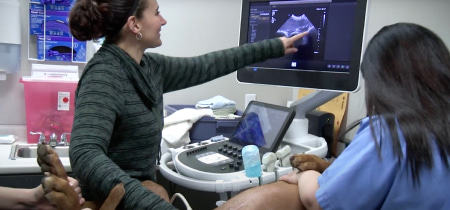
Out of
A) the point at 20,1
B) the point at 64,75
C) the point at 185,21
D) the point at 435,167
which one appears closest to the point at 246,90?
the point at 185,21

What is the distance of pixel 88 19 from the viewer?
1125 mm

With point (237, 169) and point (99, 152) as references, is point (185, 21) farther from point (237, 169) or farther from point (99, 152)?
point (99, 152)

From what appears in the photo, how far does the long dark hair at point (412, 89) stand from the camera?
822mm

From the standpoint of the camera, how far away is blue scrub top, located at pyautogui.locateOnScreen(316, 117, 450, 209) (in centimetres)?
83

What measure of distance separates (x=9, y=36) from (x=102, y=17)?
1126 millimetres

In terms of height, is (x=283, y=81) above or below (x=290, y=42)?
below

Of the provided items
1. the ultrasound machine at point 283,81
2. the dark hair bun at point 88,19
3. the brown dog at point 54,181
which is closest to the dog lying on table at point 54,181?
the brown dog at point 54,181

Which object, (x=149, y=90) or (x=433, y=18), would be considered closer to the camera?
(x=149, y=90)

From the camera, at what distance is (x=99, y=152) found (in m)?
0.92

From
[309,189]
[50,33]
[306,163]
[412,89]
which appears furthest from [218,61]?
[50,33]

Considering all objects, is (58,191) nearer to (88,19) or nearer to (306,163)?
(88,19)

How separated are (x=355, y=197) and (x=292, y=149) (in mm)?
747

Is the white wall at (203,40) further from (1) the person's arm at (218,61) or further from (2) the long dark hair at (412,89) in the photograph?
(2) the long dark hair at (412,89)

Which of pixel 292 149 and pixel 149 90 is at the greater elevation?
pixel 149 90
